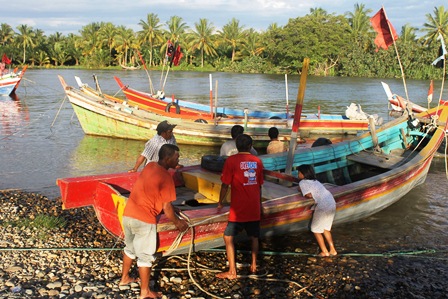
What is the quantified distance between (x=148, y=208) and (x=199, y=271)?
152 centimetres

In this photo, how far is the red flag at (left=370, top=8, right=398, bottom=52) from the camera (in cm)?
908

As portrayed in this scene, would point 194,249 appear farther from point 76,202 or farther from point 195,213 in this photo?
point 76,202

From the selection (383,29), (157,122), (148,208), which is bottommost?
(157,122)

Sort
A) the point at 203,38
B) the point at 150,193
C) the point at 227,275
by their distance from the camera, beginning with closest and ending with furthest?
the point at 150,193
the point at 227,275
the point at 203,38

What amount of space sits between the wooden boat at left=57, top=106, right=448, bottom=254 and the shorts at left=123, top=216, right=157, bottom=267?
0.86 ft

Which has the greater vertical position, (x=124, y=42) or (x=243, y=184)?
(x=124, y=42)

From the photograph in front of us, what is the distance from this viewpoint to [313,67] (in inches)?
2557

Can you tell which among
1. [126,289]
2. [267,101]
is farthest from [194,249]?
[267,101]

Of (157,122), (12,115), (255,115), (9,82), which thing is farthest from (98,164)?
(9,82)

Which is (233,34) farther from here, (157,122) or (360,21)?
(157,122)

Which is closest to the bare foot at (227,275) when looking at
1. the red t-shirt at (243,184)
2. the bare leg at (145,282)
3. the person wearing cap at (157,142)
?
the red t-shirt at (243,184)

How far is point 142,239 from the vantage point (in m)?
4.46

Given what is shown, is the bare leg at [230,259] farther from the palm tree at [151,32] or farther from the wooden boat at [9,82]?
the palm tree at [151,32]

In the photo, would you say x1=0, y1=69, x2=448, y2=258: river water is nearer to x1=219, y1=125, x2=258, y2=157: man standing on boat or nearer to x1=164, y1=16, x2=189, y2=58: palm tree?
x1=219, y1=125, x2=258, y2=157: man standing on boat
